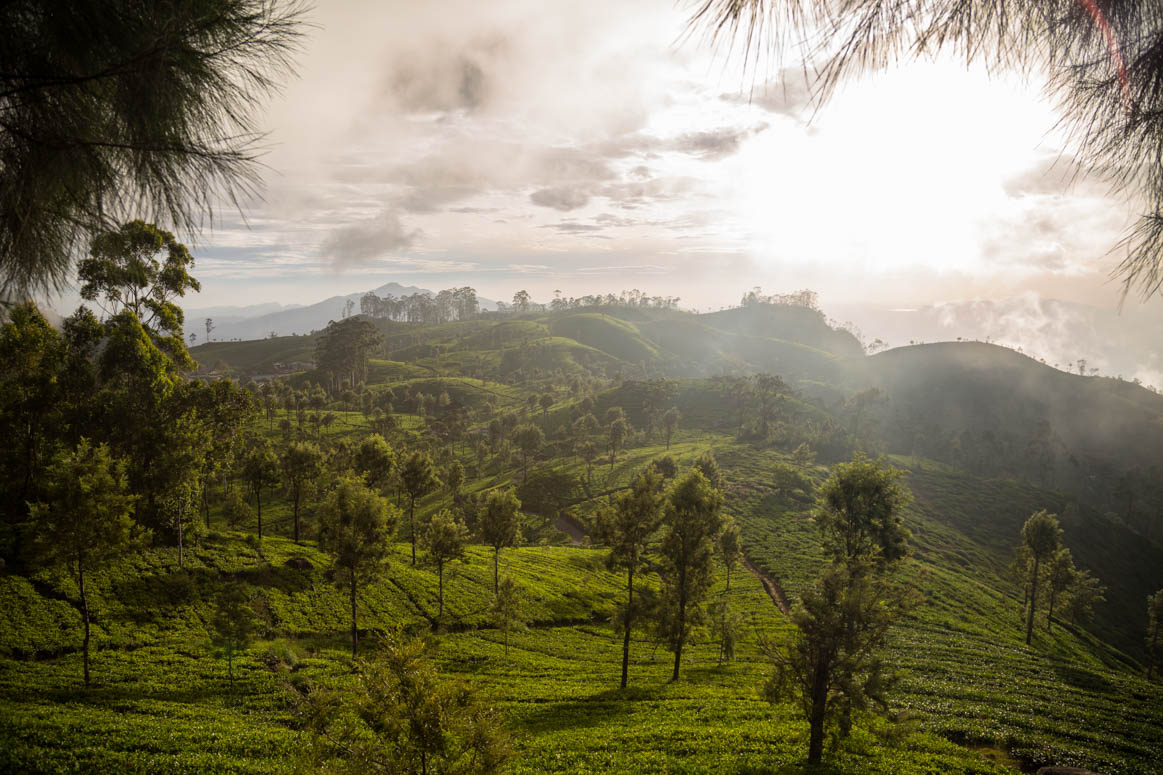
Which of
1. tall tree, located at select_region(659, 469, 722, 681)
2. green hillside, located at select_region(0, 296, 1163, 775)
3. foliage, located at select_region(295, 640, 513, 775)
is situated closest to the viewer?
foliage, located at select_region(295, 640, 513, 775)

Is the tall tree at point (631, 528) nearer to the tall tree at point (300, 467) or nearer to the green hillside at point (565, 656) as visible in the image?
the green hillside at point (565, 656)

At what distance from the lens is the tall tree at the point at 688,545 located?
93.8ft

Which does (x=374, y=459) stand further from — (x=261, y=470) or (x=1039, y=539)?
(x=1039, y=539)

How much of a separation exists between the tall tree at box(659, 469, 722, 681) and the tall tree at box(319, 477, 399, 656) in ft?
59.1

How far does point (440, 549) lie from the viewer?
36031 millimetres

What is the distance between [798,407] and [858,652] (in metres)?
166

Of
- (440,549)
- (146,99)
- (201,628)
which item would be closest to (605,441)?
(440,549)

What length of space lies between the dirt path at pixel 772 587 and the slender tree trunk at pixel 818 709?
3249 cm

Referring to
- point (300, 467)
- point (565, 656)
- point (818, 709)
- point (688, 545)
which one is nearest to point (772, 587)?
point (565, 656)

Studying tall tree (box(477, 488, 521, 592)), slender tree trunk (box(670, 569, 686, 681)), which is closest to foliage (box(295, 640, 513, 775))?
slender tree trunk (box(670, 569, 686, 681))

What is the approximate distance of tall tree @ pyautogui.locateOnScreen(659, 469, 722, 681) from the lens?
93.8 ft

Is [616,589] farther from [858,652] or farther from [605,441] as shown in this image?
[605,441]

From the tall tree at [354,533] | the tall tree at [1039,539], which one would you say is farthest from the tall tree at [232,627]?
the tall tree at [1039,539]

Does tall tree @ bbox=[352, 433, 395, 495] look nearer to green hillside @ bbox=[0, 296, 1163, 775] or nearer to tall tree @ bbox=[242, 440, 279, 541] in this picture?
green hillside @ bbox=[0, 296, 1163, 775]
